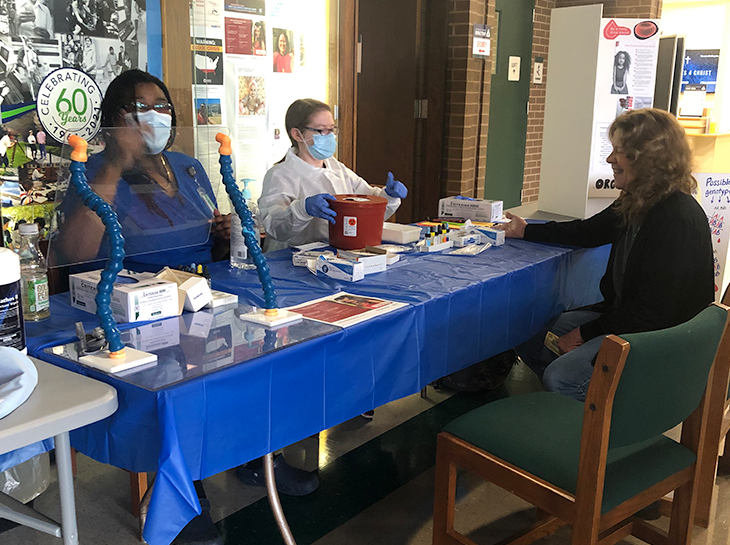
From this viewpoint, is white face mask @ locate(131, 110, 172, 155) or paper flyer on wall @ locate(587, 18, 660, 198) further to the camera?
paper flyer on wall @ locate(587, 18, 660, 198)

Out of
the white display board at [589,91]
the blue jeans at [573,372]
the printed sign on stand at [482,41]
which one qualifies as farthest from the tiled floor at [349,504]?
the printed sign on stand at [482,41]

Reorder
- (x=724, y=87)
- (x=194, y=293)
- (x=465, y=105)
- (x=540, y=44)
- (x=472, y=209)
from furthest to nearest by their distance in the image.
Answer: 1. (x=724, y=87)
2. (x=540, y=44)
3. (x=465, y=105)
4. (x=472, y=209)
5. (x=194, y=293)

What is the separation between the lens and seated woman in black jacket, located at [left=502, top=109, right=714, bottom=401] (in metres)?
2.07

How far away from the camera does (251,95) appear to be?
3.57m

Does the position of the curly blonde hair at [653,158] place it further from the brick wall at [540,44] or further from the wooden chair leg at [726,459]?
the brick wall at [540,44]

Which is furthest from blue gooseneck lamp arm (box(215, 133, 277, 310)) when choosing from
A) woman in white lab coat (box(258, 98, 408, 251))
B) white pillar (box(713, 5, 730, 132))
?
white pillar (box(713, 5, 730, 132))

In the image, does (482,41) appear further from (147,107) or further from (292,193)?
(147,107)

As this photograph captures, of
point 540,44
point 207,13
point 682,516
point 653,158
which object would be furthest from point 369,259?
point 540,44

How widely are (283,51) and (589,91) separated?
1691 millimetres

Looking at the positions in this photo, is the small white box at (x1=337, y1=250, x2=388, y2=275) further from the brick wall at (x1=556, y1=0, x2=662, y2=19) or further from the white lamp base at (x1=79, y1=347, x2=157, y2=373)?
the brick wall at (x1=556, y1=0, x2=662, y2=19)

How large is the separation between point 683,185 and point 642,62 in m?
1.90

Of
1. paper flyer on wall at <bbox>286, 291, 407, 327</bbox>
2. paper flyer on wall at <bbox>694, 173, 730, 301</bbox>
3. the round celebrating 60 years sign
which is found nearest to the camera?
paper flyer on wall at <bbox>286, 291, 407, 327</bbox>

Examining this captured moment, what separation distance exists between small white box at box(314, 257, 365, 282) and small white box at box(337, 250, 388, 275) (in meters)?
0.04

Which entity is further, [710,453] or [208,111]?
[208,111]
